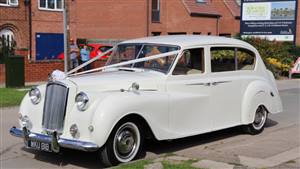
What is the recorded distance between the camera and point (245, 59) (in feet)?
31.0

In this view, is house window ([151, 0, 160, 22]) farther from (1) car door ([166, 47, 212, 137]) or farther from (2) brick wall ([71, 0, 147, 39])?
(1) car door ([166, 47, 212, 137])

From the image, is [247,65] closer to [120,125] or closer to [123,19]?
[120,125]

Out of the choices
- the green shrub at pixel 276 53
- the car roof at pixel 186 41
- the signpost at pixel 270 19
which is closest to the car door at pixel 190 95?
the car roof at pixel 186 41

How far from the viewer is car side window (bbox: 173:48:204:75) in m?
8.03

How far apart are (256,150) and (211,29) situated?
3416 centimetres

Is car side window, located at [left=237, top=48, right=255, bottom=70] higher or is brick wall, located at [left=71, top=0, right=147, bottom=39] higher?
brick wall, located at [left=71, top=0, right=147, bottom=39]

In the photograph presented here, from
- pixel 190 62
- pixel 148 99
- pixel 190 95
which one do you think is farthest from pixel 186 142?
pixel 148 99

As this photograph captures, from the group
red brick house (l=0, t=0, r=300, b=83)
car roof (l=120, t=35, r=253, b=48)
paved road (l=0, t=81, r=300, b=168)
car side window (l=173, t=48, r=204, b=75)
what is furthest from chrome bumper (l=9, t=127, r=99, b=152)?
red brick house (l=0, t=0, r=300, b=83)

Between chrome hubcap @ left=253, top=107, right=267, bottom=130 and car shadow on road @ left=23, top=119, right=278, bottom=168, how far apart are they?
0.30m

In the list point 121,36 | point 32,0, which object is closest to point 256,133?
point 32,0

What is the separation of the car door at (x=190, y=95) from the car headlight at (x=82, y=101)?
1.37 metres

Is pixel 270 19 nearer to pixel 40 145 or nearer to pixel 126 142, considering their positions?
pixel 126 142

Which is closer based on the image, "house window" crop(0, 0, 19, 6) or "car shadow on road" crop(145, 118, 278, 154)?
"car shadow on road" crop(145, 118, 278, 154)

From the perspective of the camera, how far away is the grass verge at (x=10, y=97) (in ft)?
41.8
